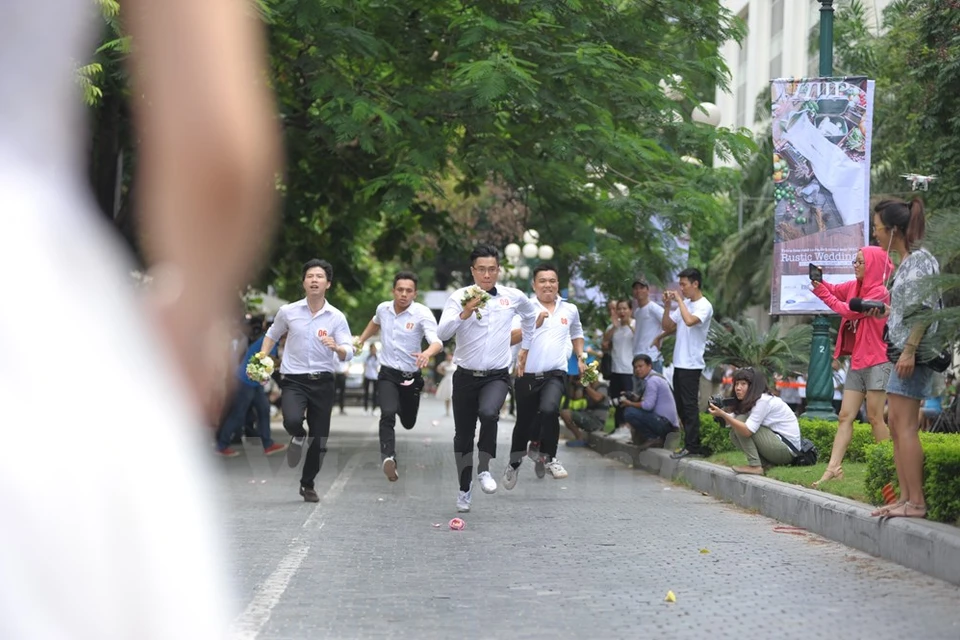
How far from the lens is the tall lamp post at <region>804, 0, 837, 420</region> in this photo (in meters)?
14.4

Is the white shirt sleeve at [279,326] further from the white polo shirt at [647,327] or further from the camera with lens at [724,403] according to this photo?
the white polo shirt at [647,327]

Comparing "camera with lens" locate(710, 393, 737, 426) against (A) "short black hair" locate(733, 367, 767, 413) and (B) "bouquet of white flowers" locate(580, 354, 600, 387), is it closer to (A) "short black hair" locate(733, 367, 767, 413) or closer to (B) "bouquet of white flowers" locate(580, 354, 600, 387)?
(A) "short black hair" locate(733, 367, 767, 413)

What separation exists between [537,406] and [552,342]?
0.65 m

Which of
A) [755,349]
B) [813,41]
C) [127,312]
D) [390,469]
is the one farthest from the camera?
[813,41]

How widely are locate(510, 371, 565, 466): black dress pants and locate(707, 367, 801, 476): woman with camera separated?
1562 millimetres

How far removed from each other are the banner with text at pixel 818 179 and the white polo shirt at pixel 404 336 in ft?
11.6

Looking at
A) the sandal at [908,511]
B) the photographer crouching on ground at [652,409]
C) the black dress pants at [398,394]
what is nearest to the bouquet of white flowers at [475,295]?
the black dress pants at [398,394]

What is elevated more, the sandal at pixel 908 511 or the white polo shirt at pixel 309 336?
the white polo shirt at pixel 309 336

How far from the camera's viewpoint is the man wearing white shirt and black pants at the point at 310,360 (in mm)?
11953

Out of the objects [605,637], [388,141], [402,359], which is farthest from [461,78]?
[605,637]

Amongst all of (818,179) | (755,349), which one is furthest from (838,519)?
(755,349)

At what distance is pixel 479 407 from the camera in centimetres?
1146

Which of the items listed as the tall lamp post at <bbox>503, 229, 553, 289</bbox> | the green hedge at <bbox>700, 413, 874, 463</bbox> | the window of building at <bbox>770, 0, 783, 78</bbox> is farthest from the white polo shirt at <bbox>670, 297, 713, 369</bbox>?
the window of building at <bbox>770, 0, 783, 78</bbox>

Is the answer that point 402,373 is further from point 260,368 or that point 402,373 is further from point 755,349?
point 755,349
